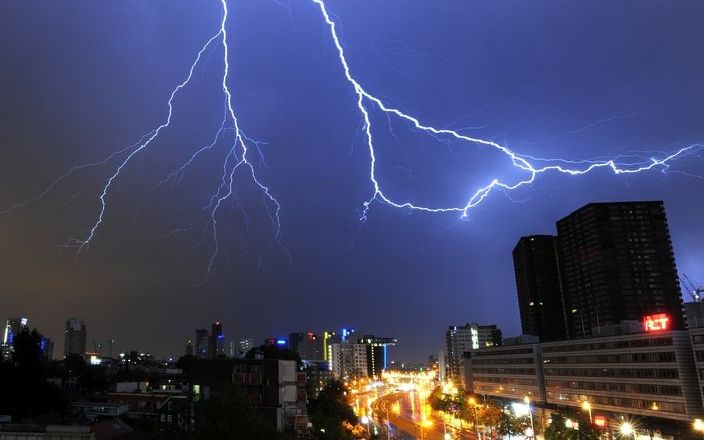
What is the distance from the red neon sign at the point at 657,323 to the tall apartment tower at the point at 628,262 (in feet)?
215

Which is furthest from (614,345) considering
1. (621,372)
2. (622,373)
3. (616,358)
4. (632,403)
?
(632,403)

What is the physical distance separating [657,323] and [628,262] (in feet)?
239

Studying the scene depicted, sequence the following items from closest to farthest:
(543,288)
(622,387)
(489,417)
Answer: (622,387)
(489,417)
(543,288)

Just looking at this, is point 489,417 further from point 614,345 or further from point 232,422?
point 232,422

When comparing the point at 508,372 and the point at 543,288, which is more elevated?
the point at 543,288

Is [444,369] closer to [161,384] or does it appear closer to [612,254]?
[612,254]

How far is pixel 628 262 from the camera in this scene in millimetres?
116062

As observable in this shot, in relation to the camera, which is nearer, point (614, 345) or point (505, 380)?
point (614, 345)

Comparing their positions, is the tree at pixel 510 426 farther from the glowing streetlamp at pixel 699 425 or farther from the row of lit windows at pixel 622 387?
the glowing streetlamp at pixel 699 425

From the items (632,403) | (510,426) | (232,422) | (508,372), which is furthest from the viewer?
(508,372)

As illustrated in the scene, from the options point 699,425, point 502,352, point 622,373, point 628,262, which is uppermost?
point 628,262

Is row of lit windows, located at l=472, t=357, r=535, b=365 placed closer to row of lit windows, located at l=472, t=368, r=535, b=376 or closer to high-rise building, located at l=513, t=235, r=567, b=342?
row of lit windows, located at l=472, t=368, r=535, b=376

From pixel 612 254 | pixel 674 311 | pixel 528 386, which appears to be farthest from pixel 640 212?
pixel 528 386

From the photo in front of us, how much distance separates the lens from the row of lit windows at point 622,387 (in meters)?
47.0
